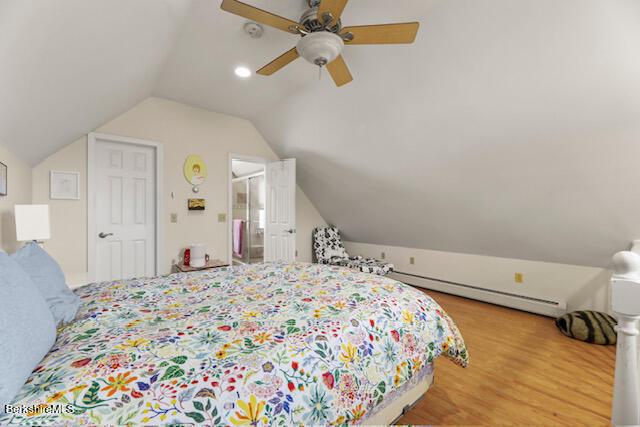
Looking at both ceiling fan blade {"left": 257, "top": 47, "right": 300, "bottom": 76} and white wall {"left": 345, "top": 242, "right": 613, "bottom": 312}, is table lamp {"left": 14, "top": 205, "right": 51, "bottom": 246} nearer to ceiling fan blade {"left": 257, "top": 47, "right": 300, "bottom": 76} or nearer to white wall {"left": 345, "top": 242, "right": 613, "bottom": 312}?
ceiling fan blade {"left": 257, "top": 47, "right": 300, "bottom": 76}

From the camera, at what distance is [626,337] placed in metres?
0.80

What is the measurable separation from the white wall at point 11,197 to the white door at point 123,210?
2.68 ft

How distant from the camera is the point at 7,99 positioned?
1383 mm

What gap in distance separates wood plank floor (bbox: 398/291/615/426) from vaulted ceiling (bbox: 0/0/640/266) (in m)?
1.13

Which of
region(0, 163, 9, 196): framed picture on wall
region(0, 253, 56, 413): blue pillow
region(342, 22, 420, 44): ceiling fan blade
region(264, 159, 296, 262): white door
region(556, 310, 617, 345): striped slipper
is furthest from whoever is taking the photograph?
region(264, 159, 296, 262): white door

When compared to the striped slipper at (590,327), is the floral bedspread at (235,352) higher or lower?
higher

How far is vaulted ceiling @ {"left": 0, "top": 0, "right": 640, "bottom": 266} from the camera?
162cm

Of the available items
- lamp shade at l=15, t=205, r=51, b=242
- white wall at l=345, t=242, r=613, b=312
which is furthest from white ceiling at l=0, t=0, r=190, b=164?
white wall at l=345, t=242, r=613, b=312

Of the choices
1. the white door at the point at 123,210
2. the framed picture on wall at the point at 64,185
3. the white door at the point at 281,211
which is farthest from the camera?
the white door at the point at 281,211

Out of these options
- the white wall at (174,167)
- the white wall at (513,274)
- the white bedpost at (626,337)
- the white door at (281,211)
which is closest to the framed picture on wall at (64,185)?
the white wall at (174,167)

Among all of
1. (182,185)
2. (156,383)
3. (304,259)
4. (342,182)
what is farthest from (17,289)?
(304,259)

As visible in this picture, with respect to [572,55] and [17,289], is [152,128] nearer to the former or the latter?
[17,289]

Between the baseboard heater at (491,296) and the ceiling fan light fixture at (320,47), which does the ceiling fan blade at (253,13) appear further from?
the baseboard heater at (491,296)

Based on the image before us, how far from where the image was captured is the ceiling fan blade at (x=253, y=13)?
Answer: 1485 mm
